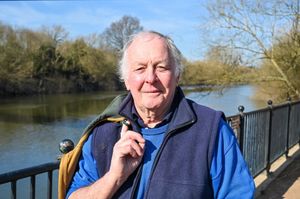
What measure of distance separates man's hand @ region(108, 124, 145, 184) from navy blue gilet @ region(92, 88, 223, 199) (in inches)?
2.2

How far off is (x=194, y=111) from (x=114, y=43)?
64.1 metres

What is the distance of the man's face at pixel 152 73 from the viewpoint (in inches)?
71.8

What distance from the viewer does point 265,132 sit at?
669 centimetres

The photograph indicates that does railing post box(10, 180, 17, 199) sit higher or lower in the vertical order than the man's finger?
lower

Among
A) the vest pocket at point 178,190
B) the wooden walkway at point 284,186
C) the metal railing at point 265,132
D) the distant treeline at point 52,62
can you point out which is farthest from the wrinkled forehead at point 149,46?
the distant treeline at point 52,62

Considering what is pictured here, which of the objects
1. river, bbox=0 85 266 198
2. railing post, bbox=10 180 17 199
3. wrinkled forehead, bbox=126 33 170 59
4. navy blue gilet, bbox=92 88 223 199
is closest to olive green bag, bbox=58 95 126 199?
navy blue gilet, bbox=92 88 223 199

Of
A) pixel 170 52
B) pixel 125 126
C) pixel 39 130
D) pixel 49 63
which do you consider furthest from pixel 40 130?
pixel 49 63

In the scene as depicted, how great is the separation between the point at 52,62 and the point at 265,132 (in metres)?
52.9

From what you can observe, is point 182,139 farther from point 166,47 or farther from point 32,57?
point 32,57

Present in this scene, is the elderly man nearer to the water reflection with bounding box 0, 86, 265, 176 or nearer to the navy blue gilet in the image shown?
the navy blue gilet

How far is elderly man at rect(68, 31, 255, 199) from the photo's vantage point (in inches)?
69.1

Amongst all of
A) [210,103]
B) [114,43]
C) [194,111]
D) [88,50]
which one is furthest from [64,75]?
[194,111]

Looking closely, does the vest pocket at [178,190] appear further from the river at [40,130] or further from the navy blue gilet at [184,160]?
the river at [40,130]

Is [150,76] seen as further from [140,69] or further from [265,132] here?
[265,132]
